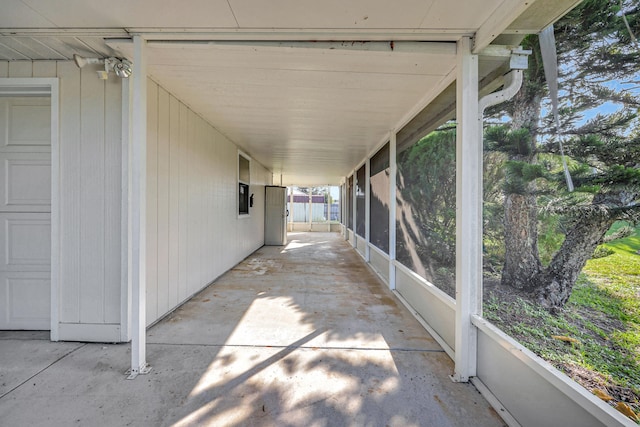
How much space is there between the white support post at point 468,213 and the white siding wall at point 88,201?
2.75m

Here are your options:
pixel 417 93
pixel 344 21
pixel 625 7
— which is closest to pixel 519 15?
pixel 625 7

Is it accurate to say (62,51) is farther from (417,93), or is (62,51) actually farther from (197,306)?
(417,93)

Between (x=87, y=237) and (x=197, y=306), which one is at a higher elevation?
(x=87, y=237)

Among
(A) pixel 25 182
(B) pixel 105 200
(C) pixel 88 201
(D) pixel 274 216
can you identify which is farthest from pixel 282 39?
(D) pixel 274 216

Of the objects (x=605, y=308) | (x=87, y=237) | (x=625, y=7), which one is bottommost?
(x=605, y=308)

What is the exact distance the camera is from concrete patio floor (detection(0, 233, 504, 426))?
1.44 m

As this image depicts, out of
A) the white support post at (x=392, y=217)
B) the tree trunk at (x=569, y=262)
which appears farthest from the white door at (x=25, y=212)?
the tree trunk at (x=569, y=262)

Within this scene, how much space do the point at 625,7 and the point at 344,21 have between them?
5.66 ft

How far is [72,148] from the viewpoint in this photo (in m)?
2.16

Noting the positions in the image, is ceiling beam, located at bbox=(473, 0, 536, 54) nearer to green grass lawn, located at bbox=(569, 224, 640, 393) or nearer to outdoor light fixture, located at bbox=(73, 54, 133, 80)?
green grass lawn, located at bbox=(569, 224, 640, 393)

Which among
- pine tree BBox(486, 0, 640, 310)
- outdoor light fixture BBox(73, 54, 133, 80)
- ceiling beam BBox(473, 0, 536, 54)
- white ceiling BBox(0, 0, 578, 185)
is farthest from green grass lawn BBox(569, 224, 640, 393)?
outdoor light fixture BBox(73, 54, 133, 80)

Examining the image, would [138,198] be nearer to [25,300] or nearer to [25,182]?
[25,182]

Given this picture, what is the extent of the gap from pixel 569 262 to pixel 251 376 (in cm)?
254

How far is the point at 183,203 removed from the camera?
306cm
